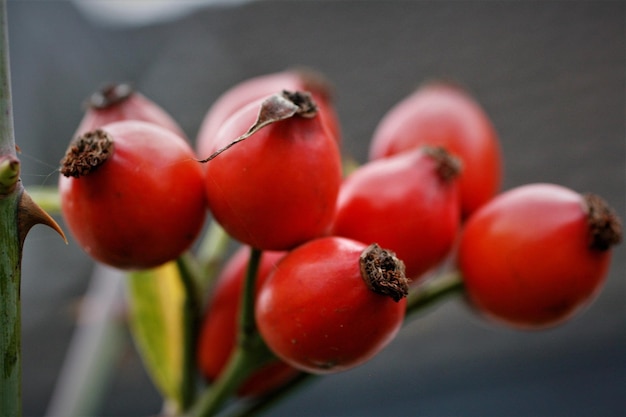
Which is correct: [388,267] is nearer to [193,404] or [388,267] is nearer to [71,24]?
[193,404]

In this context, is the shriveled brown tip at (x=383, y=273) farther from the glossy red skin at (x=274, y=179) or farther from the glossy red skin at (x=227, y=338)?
the glossy red skin at (x=227, y=338)

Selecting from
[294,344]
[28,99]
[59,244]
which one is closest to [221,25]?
[28,99]

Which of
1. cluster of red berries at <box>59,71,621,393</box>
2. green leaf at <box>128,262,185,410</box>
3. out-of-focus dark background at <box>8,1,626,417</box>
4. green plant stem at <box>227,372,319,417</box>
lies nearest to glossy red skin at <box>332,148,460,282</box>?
cluster of red berries at <box>59,71,621,393</box>

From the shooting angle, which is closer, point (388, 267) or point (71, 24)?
point (388, 267)

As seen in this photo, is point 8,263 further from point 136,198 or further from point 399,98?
point 399,98

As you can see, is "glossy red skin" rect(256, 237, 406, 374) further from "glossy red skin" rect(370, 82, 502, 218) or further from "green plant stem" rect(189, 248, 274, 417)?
"glossy red skin" rect(370, 82, 502, 218)

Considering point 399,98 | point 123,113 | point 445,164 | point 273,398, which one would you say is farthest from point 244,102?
point 399,98

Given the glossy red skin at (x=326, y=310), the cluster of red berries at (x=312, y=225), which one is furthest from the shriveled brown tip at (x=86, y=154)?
the glossy red skin at (x=326, y=310)
